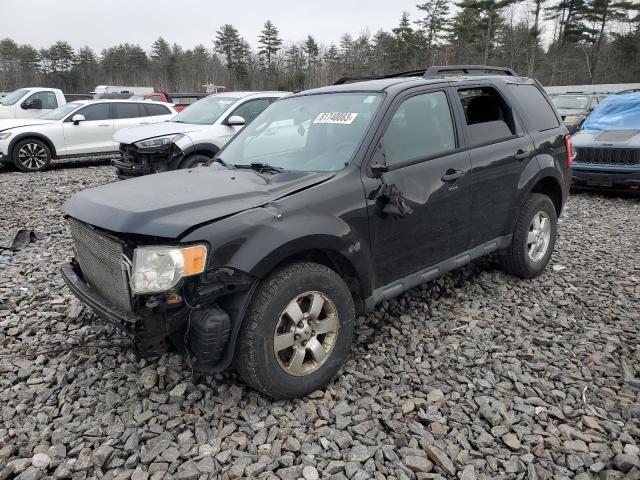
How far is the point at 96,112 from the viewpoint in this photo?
12070 mm

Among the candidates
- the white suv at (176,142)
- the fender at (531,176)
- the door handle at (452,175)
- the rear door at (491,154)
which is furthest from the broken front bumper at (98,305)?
Result: the white suv at (176,142)

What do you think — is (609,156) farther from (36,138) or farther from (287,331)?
(36,138)

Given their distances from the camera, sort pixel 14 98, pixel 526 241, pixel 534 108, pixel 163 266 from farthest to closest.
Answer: pixel 14 98
pixel 534 108
pixel 526 241
pixel 163 266

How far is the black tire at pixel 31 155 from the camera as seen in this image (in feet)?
35.9

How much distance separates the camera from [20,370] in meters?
3.24

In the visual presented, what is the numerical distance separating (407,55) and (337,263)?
51286 mm

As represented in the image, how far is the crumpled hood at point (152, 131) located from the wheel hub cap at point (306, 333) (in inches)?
249

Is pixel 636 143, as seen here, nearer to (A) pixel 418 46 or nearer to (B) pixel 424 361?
(B) pixel 424 361

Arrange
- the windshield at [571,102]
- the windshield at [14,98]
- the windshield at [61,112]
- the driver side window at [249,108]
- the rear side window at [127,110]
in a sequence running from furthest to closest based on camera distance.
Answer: the windshield at [14,98]
the windshield at [571,102]
the rear side window at [127,110]
the windshield at [61,112]
the driver side window at [249,108]

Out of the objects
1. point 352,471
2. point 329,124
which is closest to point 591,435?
point 352,471

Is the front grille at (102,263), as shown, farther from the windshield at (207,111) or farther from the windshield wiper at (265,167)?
the windshield at (207,111)

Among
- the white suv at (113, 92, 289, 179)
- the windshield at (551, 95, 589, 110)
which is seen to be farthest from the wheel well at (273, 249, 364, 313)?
the windshield at (551, 95, 589, 110)

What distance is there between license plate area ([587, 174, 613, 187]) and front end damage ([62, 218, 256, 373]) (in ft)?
25.0

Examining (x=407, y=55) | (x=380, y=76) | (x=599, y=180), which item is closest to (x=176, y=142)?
(x=380, y=76)
